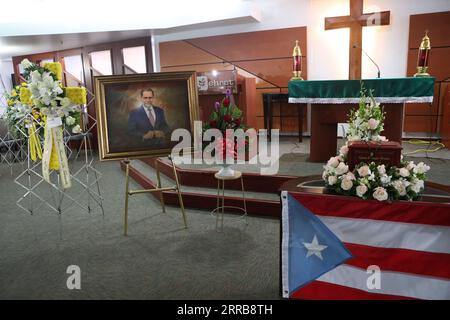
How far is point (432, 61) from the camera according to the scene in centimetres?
538

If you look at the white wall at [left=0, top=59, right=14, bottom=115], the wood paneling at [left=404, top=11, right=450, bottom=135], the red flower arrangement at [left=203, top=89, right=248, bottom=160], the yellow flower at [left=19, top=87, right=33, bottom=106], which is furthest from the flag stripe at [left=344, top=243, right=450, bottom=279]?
the white wall at [left=0, top=59, right=14, bottom=115]

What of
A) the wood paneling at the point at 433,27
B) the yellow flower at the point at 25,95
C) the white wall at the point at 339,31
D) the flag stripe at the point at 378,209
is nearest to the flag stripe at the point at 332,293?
the flag stripe at the point at 378,209

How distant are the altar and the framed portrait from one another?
151 cm

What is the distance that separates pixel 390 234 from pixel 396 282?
0.26m

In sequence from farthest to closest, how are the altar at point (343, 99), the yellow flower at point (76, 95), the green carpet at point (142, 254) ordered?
the altar at point (343, 99)
the yellow flower at point (76, 95)
the green carpet at point (142, 254)

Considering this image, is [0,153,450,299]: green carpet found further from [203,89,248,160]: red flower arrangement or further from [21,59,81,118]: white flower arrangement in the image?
[21,59,81,118]: white flower arrangement

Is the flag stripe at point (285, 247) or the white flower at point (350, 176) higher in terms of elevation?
the white flower at point (350, 176)

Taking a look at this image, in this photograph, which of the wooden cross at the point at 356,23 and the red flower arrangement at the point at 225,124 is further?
the wooden cross at the point at 356,23

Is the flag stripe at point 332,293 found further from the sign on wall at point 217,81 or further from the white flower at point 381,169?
the sign on wall at point 217,81

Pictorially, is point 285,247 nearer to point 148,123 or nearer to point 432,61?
point 148,123

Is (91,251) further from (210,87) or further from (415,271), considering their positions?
(210,87)

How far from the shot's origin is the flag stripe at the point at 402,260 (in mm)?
1765

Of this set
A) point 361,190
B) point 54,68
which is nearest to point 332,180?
point 361,190

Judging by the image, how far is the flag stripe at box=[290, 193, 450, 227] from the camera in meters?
1.73
